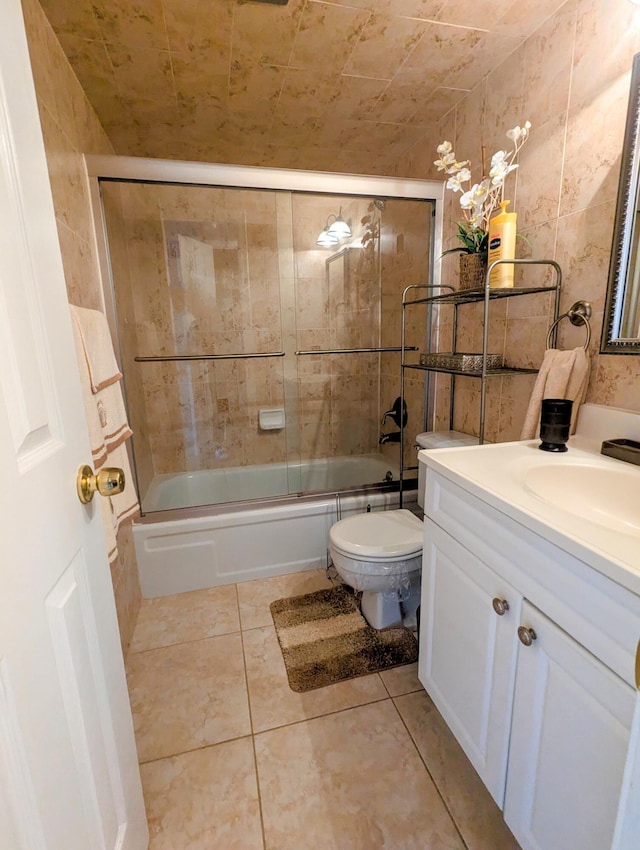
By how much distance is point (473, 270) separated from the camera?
151 cm

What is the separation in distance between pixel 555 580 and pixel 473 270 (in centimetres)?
119

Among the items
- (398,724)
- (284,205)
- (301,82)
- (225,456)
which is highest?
(301,82)

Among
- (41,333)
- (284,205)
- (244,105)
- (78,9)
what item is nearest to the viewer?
(41,333)

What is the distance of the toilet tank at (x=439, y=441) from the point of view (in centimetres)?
175

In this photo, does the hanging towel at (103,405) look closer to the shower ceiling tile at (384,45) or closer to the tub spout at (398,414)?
the shower ceiling tile at (384,45)

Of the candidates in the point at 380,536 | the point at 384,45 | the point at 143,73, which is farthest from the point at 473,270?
the point at 143,73

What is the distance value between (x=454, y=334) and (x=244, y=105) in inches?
57.0

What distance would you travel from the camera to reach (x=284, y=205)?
7.03ft

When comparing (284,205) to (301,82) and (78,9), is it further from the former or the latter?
(78,9)

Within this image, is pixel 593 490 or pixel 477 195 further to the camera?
pixel 477 195

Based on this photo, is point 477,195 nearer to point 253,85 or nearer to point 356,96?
point 356,96

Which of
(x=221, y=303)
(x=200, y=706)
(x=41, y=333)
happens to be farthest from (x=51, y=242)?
(x=221, y=303)

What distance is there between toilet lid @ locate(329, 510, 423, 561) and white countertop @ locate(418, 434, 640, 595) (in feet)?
1.73

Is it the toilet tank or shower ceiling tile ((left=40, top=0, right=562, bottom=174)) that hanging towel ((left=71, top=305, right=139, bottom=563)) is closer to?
shower ceiling tile ((left=40, top=0, right=562, bottom=174))
